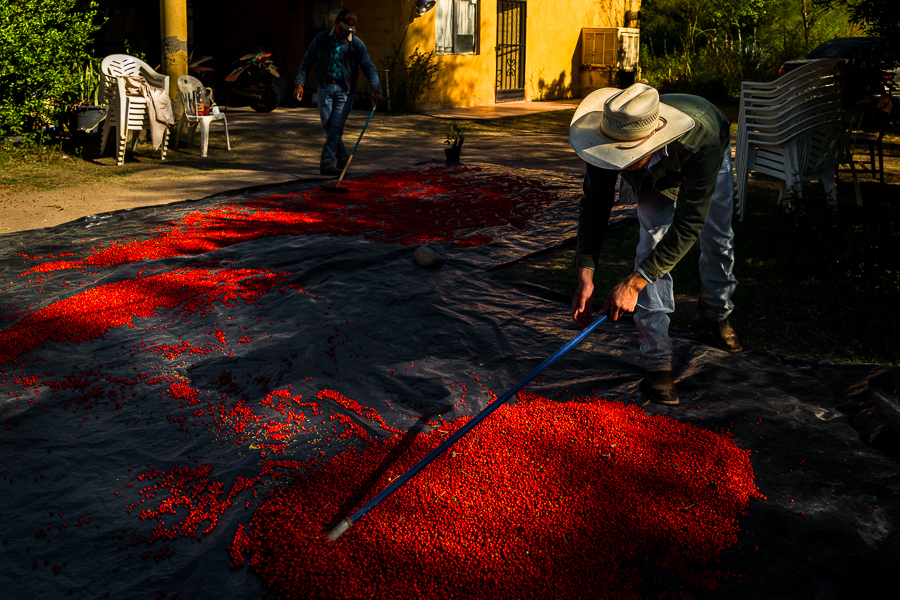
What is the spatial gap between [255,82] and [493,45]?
15.0 ft

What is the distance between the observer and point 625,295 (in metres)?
2.20

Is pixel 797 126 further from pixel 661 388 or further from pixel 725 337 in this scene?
pixel 661 388

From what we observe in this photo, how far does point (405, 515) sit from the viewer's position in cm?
193

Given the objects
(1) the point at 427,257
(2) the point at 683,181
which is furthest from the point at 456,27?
(2) the point at 683,181

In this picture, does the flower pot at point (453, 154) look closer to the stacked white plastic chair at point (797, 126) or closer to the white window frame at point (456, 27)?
→ the stacked white plastic chair at point (797, 126)

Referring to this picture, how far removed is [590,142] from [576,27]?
1388 cm

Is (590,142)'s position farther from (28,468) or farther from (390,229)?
(390,229)

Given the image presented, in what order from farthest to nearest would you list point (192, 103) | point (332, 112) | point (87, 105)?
point (192, 103), point (87, 105), point (332, 112)

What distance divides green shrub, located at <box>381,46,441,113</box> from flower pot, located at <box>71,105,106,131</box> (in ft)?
17.0

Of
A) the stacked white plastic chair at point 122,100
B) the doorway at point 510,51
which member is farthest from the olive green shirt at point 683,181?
the doorway at point 510,51

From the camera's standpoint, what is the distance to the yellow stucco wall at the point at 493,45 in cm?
1148

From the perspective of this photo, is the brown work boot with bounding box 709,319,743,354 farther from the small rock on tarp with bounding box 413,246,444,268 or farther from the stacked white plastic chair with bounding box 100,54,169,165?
the stacked white plastic chair with bounding box 100,54,169,165

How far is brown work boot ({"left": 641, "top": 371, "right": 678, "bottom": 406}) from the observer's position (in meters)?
2.58

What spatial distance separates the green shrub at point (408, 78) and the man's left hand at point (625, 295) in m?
10.0
